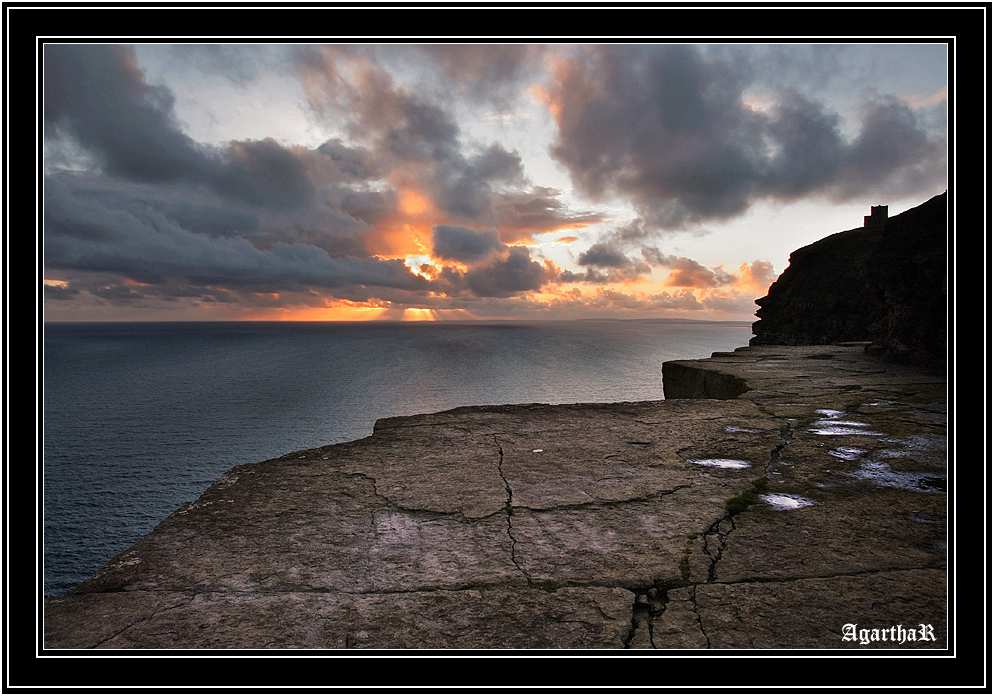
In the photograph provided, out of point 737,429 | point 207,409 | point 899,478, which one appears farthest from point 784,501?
point 207,409

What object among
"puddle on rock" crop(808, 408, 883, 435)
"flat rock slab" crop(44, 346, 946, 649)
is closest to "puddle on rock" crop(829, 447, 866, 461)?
"flat rock slab" crop(44, 346, 946, 649)

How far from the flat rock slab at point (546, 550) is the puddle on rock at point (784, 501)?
14mm

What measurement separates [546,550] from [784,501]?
149 cm

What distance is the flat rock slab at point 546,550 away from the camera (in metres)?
1.78

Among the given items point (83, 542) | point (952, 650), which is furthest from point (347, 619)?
point (83, 542)

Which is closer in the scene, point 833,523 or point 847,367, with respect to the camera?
point 833,523

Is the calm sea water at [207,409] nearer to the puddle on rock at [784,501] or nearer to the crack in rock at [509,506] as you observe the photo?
the crack in rock at [509,506]

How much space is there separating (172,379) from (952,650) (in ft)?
284

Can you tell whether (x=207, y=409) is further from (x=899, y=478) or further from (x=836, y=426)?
(x=899, y=478)

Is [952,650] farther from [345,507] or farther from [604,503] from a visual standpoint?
[345,507]

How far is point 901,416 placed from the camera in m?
4.80

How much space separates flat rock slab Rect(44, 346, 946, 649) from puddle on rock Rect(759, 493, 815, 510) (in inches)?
0.5

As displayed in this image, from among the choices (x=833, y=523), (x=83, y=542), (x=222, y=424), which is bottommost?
(x=83, y=542)

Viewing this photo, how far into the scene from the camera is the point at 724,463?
3568 millimetres
